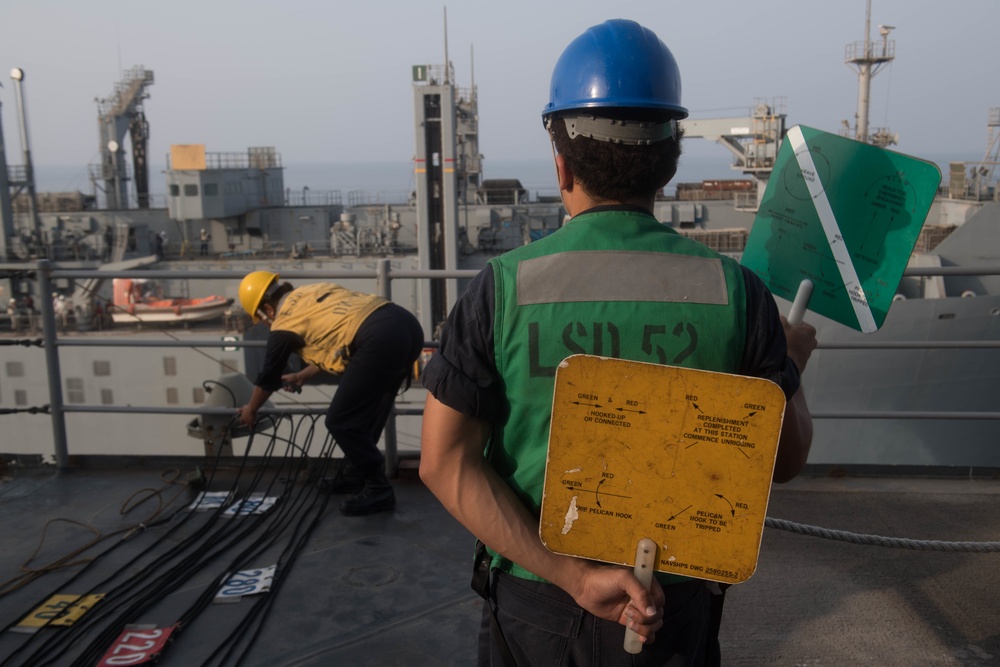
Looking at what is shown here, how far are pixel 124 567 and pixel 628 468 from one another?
9.37 ft

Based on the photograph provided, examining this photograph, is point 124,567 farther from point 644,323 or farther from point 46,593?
point 644,323

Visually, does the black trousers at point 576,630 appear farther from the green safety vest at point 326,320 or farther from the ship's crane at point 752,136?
the ship's crane at point 752,136

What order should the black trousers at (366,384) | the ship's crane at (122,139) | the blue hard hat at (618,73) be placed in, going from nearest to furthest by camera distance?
1. the blue hard hat at (618,73)
2. the black trousers at (366,384)
3. the ship's crane at (122,139)

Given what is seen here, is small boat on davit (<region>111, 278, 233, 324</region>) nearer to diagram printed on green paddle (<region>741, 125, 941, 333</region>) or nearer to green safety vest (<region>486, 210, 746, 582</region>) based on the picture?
diagram printed on green paddle (<region>741, 125, 941, 333</region>)

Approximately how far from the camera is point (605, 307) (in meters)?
1.36

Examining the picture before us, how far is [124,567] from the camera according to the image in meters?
3.39

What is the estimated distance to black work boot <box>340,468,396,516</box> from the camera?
154 inches

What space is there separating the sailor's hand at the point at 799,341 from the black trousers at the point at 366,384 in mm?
2665

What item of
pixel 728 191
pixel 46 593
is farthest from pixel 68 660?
pixel 728 191

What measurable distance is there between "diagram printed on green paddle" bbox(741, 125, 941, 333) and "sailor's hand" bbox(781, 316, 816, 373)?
232mm

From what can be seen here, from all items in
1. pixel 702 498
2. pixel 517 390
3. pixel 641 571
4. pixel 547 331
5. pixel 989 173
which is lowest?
pixel 641 571

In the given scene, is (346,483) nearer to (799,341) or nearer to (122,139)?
(799,341)

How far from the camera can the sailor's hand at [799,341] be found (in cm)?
165

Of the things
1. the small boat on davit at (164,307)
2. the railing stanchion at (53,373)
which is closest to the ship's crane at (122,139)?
the small boat on davit at (164,307)
